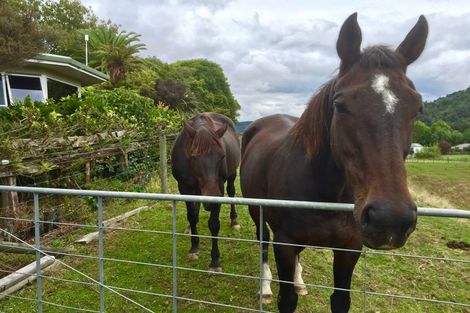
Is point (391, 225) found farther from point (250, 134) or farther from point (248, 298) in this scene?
point (250, 134)

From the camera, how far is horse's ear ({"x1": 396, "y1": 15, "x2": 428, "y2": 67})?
79.7 inches

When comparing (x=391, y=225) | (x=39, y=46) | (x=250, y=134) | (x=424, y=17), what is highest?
(x=39, y=46)

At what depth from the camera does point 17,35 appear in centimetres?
748

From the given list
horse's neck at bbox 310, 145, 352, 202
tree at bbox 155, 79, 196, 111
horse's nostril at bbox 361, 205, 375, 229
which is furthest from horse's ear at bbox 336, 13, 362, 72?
tree at bbox 155, 79, 196, 111

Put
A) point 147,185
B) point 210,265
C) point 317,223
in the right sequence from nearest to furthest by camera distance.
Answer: point 317,223 < point 210,265 < point 147,185

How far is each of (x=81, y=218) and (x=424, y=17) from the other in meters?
5.78

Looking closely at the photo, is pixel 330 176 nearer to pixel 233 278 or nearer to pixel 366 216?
pixel 366 216

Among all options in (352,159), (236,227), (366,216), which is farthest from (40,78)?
(366,216)

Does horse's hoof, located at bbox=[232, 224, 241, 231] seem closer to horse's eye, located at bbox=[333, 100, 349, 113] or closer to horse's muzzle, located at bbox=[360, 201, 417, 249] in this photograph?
horse's eye, located at bbox=[333, 100, 349, 113]

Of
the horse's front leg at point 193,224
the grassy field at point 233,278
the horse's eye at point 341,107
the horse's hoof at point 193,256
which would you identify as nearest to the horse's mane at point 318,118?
the horse's eye at point 341,107

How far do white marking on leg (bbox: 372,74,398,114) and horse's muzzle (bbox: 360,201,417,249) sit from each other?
462 mm

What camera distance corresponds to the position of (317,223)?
2.49 meters

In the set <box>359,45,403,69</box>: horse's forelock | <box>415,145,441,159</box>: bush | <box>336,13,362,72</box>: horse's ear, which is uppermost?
<box>336,13,362,72</box>: horse's ear

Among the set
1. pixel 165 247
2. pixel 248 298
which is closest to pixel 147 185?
pixel 165 247
